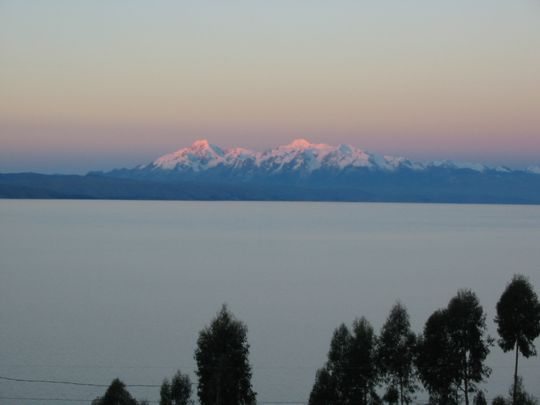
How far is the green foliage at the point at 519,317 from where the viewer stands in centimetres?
3350

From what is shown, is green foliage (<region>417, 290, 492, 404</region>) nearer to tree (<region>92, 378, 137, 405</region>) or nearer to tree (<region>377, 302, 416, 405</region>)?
tree (<region>377, 302, 416, 405</region>)

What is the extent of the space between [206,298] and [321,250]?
57.1 meters

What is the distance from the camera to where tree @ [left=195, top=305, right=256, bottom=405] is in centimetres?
3394

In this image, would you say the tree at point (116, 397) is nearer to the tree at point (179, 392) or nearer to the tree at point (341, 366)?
the tree at point (179, 392)

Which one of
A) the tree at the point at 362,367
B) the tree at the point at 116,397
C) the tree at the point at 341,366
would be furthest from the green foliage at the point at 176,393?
the tree at the point at 362,367

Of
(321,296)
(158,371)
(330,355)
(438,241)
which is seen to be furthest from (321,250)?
(330,355)

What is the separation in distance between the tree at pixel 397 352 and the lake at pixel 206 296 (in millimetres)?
7617

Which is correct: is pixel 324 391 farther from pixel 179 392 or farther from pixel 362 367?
pixel 179 392

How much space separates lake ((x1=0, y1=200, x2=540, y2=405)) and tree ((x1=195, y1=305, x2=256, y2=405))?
708 centimetres

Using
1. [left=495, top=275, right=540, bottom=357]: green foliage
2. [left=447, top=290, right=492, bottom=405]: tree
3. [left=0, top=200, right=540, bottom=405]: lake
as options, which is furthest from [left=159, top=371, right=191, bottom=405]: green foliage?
[left=495, top=275, right=540, bottom=357]: green foliage

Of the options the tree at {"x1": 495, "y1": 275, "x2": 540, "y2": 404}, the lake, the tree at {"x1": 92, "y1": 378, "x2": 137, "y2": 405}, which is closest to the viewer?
the tree at {"x1": 92, "y1": 378, "x2": 137, "y2": 405}

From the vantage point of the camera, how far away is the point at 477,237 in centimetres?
16900

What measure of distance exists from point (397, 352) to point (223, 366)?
7.14 metres

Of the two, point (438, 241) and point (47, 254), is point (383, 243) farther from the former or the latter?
point (47, 254)
